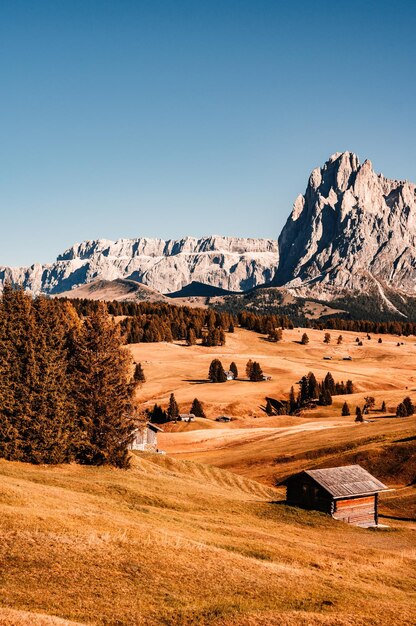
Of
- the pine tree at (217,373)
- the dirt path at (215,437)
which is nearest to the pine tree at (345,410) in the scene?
the dirt path at (215,437)

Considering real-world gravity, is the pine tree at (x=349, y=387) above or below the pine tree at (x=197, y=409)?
above

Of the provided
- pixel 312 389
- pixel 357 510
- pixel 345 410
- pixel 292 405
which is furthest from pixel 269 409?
pixel 357 510

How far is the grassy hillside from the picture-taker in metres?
18.7

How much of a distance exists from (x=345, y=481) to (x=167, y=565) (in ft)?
104

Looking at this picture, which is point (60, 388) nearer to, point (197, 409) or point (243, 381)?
point (197, 409)

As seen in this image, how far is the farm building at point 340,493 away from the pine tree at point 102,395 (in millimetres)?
16322

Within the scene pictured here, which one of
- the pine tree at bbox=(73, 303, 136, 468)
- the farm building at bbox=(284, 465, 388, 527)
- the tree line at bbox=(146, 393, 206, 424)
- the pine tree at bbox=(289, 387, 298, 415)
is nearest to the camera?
the pine tree at bbox=(73, 303, 136, 468)

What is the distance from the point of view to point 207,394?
471 feet

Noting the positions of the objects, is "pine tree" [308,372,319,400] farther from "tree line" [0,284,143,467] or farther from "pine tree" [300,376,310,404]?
"tree line" [0,284,143,467]

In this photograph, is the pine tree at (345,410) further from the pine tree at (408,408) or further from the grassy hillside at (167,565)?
the grassy hillside at (167,565)

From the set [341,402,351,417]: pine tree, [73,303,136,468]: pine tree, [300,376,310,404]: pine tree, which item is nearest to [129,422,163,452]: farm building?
[73,303,136,468]: pine tree

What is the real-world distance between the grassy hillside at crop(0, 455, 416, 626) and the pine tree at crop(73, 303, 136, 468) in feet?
21.0

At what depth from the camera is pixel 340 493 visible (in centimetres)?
4856

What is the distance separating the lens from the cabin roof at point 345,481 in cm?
4903
